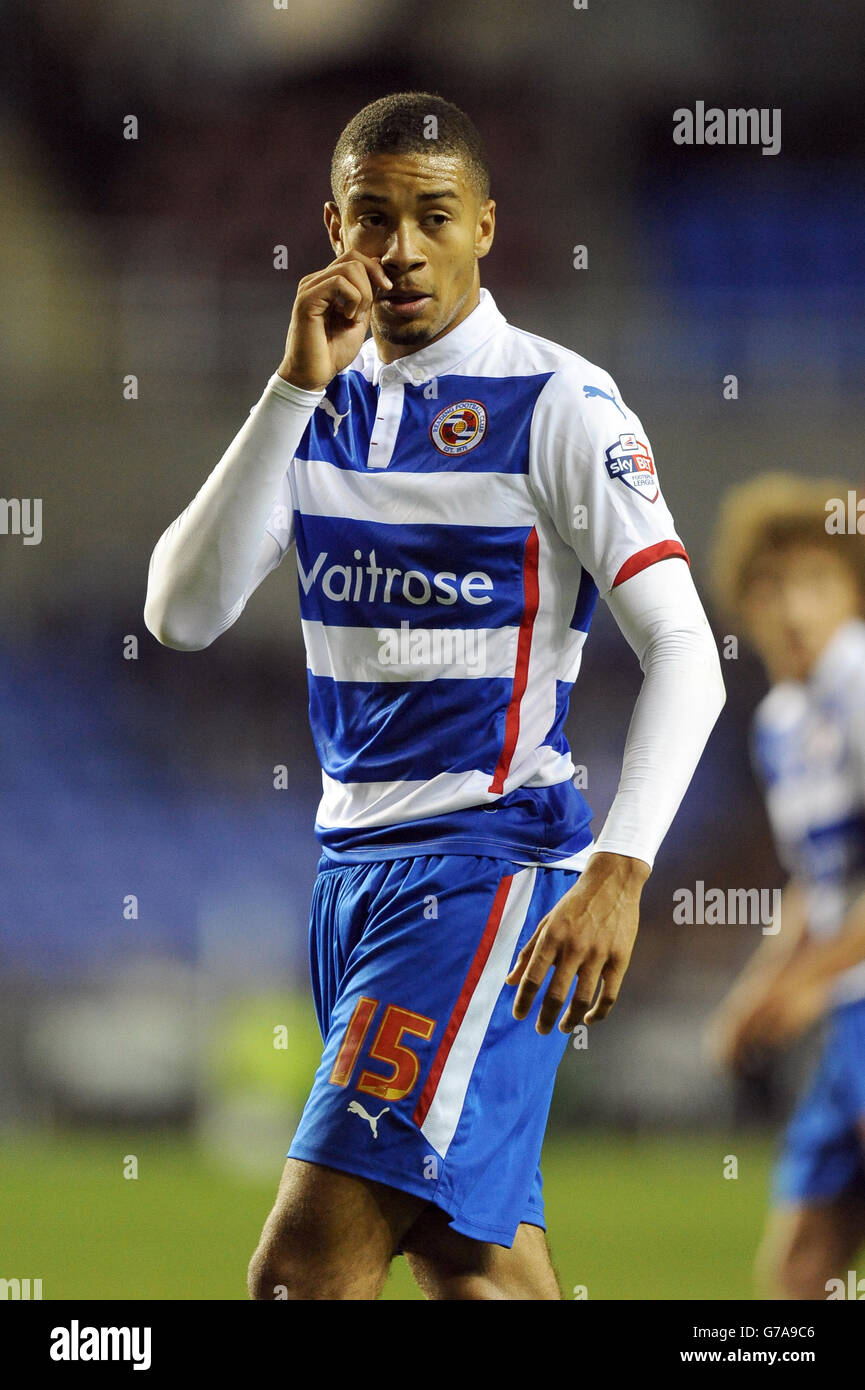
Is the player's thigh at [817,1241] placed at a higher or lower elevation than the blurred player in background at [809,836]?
lower

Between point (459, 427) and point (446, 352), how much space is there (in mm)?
113

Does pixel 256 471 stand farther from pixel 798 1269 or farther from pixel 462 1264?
pixel 798 1269

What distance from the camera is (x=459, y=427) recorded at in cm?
184

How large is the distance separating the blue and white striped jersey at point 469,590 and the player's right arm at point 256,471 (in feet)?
0.13

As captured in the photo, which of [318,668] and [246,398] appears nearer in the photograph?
[318,668]

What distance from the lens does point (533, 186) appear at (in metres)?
4.71

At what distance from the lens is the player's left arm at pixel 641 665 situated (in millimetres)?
1552

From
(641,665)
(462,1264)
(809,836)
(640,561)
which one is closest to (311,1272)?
(462,1264)

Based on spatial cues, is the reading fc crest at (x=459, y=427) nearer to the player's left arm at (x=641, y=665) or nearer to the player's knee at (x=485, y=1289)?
the player's left arm at (x=641, y=665)

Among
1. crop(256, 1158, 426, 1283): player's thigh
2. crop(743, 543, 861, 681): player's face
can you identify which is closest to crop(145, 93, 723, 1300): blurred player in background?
crop(256, 1158, 426, 1283): player's thigh

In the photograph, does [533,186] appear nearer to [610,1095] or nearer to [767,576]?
[767,576]

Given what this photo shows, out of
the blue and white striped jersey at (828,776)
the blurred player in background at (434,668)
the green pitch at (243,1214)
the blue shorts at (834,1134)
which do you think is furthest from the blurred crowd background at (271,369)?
the blurred player in background at (434,668)
